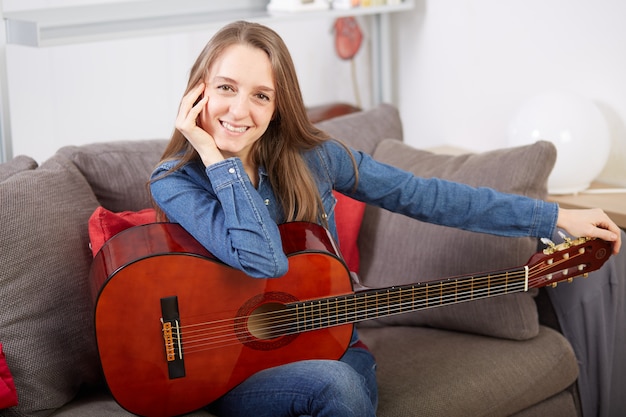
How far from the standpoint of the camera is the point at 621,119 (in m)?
2.61

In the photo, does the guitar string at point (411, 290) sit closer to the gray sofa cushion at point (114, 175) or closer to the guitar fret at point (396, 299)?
the guitar fret at point (396, 299)

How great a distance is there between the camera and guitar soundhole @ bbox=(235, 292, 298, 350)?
1.76 meters

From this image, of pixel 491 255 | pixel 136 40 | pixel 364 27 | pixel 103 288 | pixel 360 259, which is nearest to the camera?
pixel 103 288

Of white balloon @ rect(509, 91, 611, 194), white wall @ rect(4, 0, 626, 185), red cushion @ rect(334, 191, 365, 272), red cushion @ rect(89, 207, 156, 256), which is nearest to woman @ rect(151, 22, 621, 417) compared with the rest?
red cushion @ rect(89, 207, 156, 256)

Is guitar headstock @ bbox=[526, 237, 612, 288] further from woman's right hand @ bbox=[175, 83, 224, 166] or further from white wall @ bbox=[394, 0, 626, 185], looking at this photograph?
woman's right hand @ bbox=[175, 83, 224, 166]

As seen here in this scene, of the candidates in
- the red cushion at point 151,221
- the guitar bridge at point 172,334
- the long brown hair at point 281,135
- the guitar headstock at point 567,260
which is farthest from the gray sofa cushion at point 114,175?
the guitar headstock at point 567,260

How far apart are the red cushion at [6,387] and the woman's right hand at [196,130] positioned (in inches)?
22.1

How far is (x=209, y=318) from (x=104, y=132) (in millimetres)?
1551

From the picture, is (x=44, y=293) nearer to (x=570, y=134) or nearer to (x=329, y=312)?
(x=329, y=312)

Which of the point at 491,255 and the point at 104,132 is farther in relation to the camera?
the point at 104,132

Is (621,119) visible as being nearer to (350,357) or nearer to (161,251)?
(350,357)

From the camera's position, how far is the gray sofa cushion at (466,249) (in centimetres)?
214

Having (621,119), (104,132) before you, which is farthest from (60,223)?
(621,119)

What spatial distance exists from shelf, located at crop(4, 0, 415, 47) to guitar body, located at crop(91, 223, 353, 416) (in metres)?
0.99
